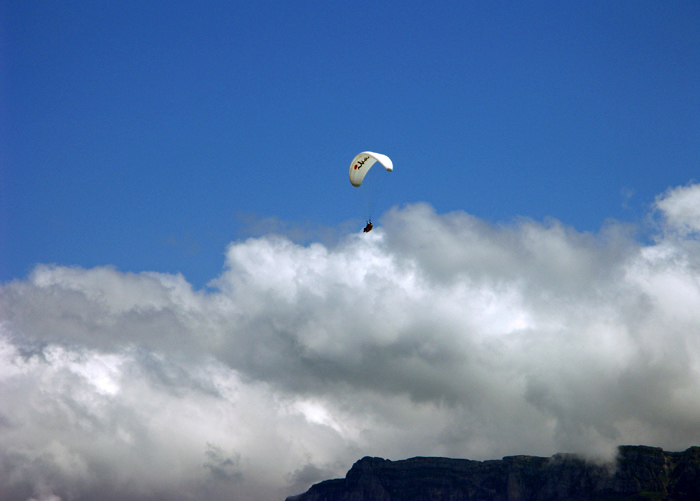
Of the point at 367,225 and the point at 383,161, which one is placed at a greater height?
the point at 383,161

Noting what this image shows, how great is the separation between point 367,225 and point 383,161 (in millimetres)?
13895

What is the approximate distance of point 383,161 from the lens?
167 meters

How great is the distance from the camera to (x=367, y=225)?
6511 inches
